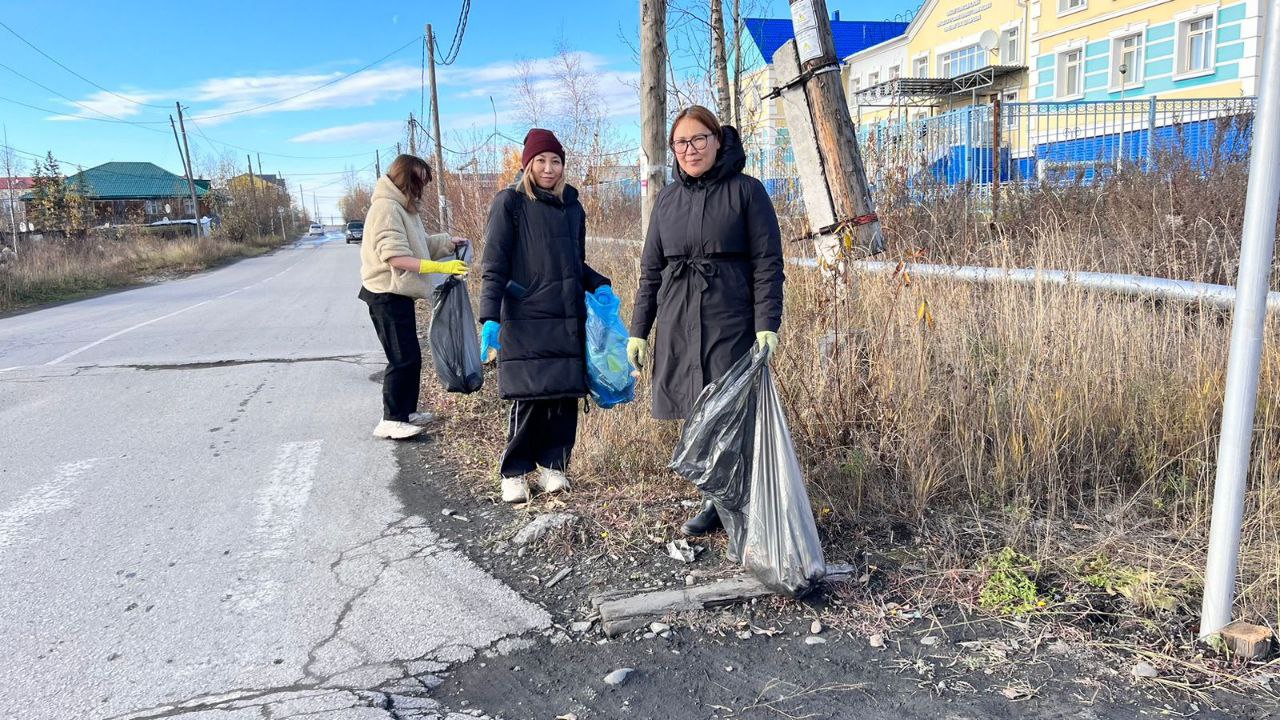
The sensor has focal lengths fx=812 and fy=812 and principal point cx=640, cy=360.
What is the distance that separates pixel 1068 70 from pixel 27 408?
28.0m

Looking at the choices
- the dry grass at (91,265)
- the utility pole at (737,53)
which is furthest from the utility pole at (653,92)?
the dry grass at (91,265)

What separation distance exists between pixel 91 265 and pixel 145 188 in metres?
58.2

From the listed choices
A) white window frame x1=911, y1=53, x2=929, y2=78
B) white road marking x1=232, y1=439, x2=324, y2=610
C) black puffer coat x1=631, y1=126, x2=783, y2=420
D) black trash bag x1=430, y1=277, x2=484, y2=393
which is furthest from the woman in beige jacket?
white window frame x1=911, y1=53, x2=929, y2=78

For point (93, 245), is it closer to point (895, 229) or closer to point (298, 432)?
point (298, 432)

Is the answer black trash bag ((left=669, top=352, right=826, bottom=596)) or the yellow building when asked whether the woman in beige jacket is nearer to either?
black trash bag ((left=669, top=352, right=826, bottom=596))

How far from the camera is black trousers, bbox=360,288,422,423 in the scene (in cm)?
528

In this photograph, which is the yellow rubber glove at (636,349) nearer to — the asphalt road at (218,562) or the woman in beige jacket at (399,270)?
the asphalt road at (218,562)

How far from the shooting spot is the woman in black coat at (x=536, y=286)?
152 inches

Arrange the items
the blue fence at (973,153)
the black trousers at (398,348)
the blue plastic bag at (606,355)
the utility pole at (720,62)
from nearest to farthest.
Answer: the blue plastic bag at (606,355) < the black trousers at (398,348) < the blue fence at (973,153) < the utility pole at (720,62)

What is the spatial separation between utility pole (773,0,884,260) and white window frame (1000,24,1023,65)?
88.0 feet

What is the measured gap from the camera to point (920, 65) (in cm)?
3300

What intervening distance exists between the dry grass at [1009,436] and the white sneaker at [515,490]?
11.5 inches

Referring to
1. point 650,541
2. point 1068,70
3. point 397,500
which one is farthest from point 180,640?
point 1068,70

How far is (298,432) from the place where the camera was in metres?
5.79
